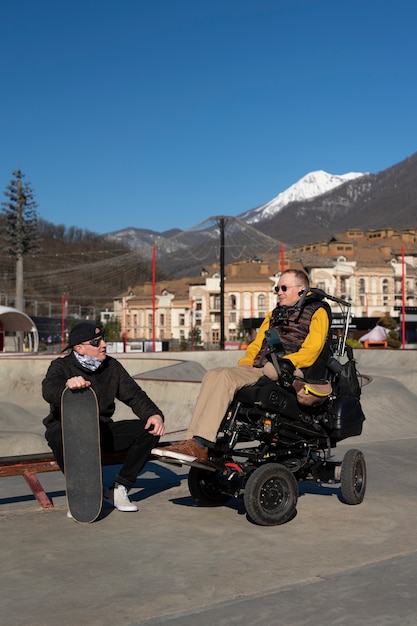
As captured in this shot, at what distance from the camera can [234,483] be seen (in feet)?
21.5

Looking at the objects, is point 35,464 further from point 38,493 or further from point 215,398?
point 215,398

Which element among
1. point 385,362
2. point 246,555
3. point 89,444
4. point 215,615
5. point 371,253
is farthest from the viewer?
point 371,253

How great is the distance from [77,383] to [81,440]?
457 millimetres

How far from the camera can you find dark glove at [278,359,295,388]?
6434 millimetres

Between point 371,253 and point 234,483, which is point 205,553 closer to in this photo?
point 234,483

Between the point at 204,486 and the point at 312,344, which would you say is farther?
the point at 204,486

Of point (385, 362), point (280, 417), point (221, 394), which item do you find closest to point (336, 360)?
point (280, 417)

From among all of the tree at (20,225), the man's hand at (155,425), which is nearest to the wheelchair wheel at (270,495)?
the man's hand at (155,425)

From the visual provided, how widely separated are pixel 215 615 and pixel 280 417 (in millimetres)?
2468

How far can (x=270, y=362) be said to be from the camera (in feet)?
21.7

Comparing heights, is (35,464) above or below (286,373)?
below

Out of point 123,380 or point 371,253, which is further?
point 371,253

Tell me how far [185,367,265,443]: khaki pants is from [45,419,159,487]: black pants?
452 mm

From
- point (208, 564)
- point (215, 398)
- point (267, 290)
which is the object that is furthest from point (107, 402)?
point (267, 290)
